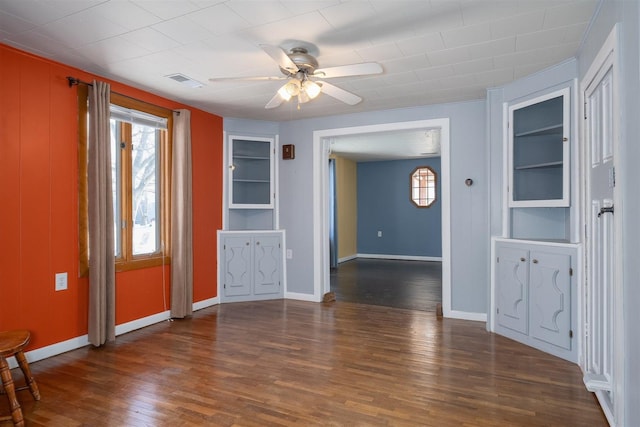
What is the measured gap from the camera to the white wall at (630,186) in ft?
5.54

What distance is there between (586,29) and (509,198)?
153cm

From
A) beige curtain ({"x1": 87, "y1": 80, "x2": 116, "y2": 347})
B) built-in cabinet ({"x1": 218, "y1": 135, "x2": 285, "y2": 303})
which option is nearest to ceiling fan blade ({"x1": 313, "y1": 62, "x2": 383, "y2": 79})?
beige curtain ({"x1": 87, "y1": 80, "x2": 116, "y2": 347})

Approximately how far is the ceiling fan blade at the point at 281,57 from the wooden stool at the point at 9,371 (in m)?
2.30

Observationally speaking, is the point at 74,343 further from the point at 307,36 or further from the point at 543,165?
the point at 543,165

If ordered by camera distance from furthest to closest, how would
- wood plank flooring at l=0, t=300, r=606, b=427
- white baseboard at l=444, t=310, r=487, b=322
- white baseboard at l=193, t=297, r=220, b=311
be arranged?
white baseboard at l=193, t=297, r=220, b=311 → white baseboard at l=444, t=310, r=487, b=322 → wood plank flooring at l=0, t=300, r=606, b=427

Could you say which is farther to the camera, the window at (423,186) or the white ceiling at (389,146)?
the window at (423,186)

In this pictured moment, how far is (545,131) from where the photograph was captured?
11.0 feet

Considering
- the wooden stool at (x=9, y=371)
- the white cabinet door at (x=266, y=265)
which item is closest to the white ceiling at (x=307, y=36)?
the wooden stool at (x=9, y=371)

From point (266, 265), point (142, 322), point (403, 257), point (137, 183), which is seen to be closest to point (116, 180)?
point (137, 183)

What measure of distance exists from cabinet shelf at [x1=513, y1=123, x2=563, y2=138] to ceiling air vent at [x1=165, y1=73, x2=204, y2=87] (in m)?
3.08

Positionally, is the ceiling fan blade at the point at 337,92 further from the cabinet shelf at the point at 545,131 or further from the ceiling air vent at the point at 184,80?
the cabinet shelf at the point at 545,131

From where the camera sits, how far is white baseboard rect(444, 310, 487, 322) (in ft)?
13.5

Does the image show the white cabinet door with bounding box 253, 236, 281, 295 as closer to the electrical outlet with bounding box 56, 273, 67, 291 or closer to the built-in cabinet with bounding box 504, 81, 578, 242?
the electrical outlet with bounding box 56, 273, 67, 291

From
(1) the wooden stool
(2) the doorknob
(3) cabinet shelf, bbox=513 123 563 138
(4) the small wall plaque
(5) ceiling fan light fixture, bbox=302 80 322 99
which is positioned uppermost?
(5) ceiling fan light fixture, bbox=302 80 322 99
